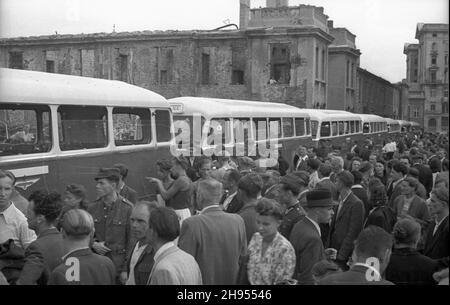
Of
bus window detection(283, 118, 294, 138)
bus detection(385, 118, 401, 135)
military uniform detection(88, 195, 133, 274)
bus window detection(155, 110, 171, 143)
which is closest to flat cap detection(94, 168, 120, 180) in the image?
military uniform detection(88, 195, 133, 274)

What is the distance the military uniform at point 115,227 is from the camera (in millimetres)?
5430

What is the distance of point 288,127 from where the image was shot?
1892 centimetres

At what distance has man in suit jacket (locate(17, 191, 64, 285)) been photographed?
395 cm

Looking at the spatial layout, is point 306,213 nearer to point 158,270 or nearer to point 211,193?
point 211,193

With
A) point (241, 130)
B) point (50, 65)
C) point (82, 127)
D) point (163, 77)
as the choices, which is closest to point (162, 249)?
point (82, 127)

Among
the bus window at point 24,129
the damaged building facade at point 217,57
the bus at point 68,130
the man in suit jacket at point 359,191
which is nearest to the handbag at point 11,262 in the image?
the bus at point 68,130

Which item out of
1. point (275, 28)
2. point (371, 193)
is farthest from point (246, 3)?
point (371, 193)

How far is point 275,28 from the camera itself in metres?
34.4

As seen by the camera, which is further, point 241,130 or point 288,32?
point 288,32

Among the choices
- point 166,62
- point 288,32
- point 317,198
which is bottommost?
point 317,198

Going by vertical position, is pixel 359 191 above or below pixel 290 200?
below

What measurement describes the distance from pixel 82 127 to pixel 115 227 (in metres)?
3.74

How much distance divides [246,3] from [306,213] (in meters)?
33.2

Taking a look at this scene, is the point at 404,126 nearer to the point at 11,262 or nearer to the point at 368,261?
the point at 368,261
